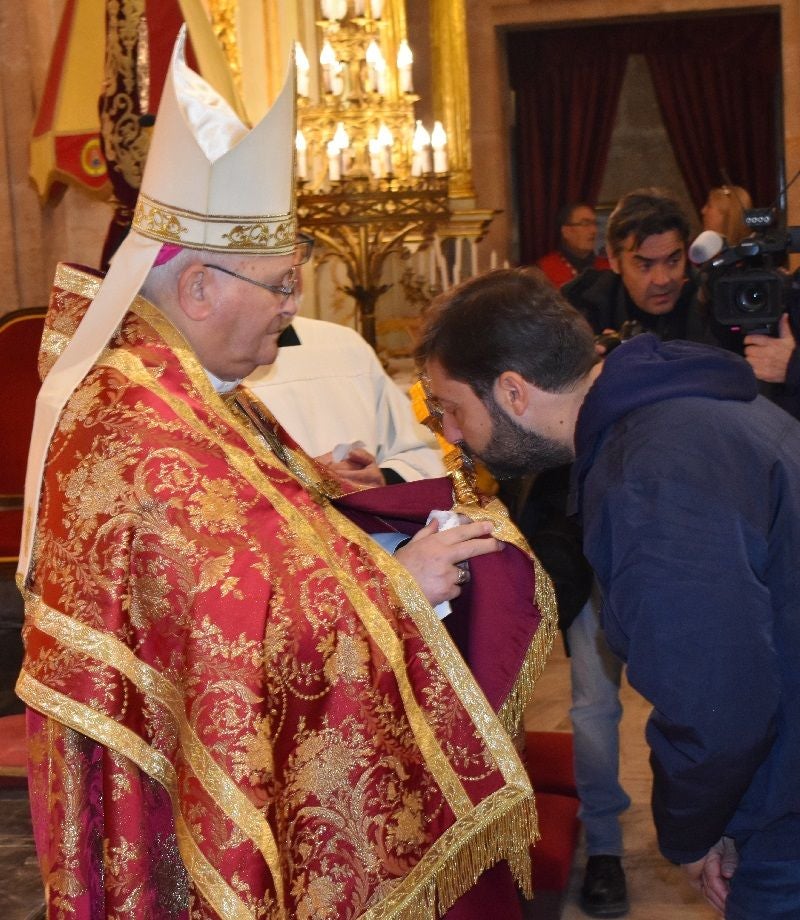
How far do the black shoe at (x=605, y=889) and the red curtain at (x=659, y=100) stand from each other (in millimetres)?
8083

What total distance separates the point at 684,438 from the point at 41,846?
1.10 m

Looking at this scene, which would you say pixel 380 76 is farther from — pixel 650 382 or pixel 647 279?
pixel 650 382

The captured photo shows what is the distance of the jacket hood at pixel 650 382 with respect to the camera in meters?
1.66

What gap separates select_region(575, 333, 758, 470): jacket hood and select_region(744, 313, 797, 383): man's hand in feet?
4.00

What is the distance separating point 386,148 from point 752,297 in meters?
2.77

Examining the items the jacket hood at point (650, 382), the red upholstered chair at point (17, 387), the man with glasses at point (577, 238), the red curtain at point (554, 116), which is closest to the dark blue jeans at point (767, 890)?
the jacket hood at point (650, 382)

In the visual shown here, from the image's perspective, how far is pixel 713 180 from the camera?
11234mm

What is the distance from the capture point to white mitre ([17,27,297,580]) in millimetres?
1971

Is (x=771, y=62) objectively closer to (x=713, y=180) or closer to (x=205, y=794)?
(x=713, y=180)

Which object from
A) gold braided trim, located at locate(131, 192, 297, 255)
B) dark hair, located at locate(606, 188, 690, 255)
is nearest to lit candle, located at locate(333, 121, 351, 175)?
dark hair, located at locate(606, 188, 690, 255)

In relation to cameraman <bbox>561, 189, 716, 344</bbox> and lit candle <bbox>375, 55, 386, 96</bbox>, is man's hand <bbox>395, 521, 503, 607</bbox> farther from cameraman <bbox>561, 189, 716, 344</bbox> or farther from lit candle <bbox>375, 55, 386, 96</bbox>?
lit candle <bbox>375, 55, 386, 96</bbox>

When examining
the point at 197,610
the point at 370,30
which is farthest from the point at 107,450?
the point at 370,30

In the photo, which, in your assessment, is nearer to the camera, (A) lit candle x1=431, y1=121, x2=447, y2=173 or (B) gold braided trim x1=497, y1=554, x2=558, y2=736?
(B) gold braided trim x1=497, y1=554, x2=558, y2=736

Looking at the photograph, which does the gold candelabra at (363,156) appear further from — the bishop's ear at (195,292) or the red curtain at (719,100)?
the red curtain at (719,100)
